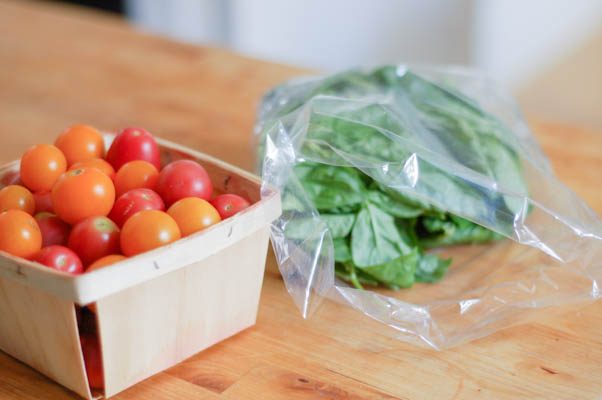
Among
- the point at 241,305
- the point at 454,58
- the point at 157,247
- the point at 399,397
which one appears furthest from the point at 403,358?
the point at 454,58

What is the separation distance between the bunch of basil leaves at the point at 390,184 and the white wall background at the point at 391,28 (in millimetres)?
1223

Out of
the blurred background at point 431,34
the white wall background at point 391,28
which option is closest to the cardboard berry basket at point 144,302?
the blurred background at point 431,34

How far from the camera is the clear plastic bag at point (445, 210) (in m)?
0.88

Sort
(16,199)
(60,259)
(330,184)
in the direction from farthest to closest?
(330,184)
(16,199)
(60,259)

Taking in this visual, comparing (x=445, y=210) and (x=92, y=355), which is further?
(x=445, y=210)

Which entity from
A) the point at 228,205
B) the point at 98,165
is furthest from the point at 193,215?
the point at 98,165

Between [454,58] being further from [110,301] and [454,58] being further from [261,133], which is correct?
[110,301]

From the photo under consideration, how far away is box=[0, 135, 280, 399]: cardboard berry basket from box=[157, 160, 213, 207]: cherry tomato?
0.17 feet

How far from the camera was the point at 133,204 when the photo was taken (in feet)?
2.61

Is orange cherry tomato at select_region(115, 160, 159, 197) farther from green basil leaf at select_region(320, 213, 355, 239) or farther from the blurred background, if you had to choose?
the blurred background

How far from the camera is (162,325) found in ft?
2.50

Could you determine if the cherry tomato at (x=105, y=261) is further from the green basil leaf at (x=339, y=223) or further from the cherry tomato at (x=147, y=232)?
the green basil leaf at (x=339, y=223)

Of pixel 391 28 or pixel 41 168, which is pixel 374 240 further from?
pixel 391 28

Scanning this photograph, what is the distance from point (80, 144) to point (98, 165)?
0.19 ft
